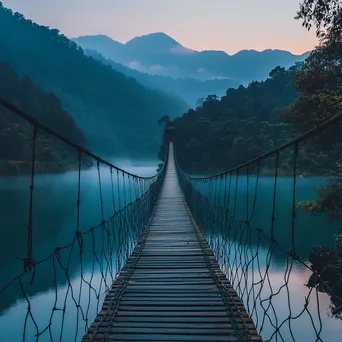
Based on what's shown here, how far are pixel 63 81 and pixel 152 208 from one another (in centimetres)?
5959

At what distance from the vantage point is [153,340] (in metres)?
1.69

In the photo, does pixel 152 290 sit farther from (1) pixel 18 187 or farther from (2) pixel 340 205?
(1) pixel 18 187

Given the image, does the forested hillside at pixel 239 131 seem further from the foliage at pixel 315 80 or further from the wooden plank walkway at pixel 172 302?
the wooden plank walkway at pixel 172 302

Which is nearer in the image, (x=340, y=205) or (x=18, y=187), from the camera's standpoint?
(x=340, y=205)

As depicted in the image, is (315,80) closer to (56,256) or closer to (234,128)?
(56,256)

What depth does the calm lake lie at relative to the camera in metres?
6.70

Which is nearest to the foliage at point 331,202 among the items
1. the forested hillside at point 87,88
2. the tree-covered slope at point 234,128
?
the tree-covered slope at point 234,128

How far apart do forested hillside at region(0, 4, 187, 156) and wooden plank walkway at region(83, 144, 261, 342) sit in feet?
176

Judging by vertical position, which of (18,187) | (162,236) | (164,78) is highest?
(164,78)

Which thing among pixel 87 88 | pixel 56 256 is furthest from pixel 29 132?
pixel 87 88

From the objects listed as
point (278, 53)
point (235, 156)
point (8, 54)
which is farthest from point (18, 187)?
point (278, 53)

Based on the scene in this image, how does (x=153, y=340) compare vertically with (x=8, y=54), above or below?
below

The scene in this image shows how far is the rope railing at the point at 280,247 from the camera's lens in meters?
2.03

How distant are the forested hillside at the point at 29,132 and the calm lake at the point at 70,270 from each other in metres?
1.53
